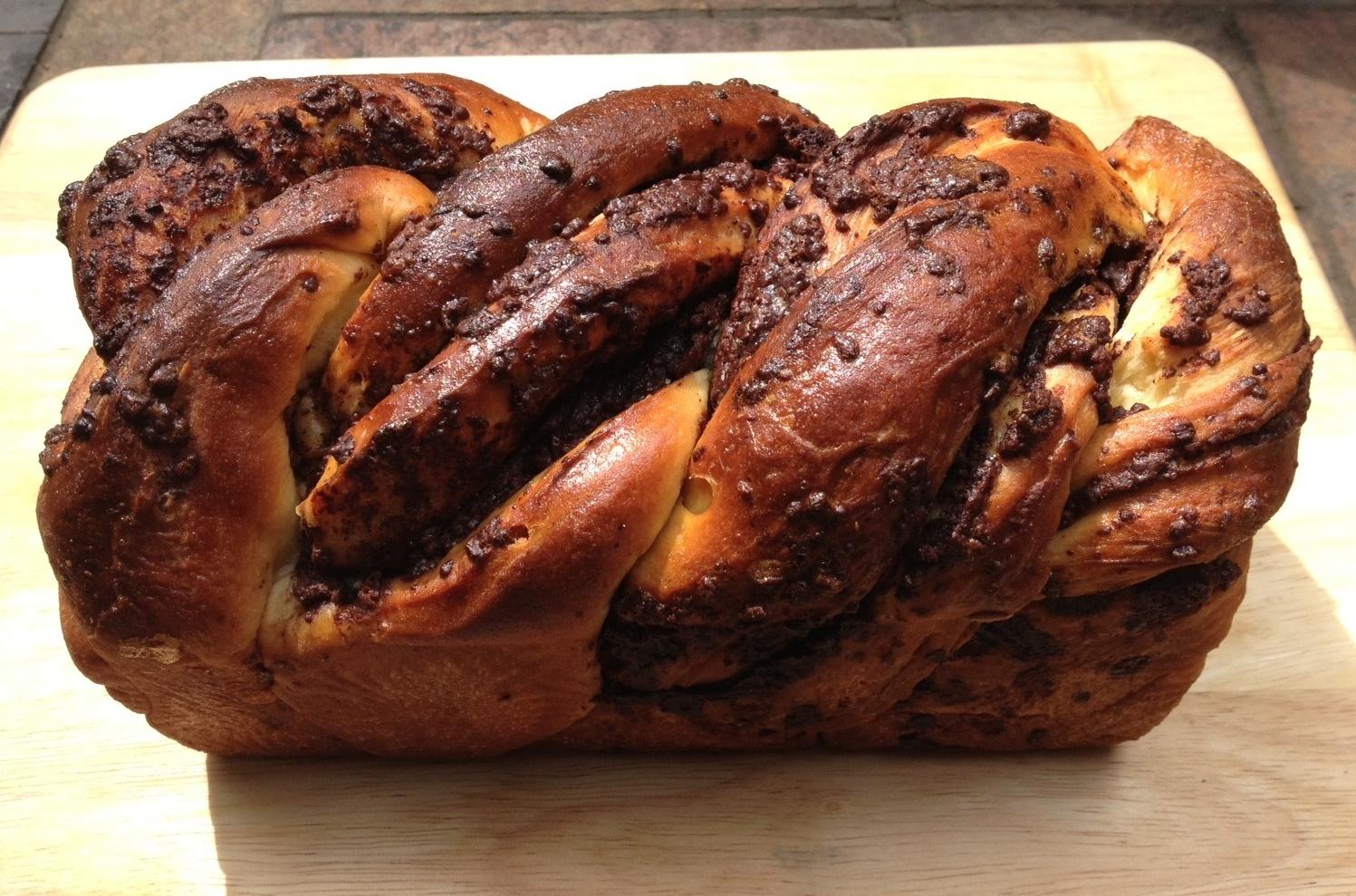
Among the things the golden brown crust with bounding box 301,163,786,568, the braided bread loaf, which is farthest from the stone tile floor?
the golden brown crust with bounding box 301,163,786,568

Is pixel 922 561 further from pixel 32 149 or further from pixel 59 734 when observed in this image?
pixel 32 149

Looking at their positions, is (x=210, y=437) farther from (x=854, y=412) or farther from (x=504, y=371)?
(x=854, y=412)

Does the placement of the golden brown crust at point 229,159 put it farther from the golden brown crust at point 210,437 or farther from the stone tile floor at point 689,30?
the stone tile floor at point 689,30

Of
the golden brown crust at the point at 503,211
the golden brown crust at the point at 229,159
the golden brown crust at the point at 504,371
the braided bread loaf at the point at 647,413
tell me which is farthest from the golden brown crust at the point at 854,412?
the golden brown crust at the point at 229,159

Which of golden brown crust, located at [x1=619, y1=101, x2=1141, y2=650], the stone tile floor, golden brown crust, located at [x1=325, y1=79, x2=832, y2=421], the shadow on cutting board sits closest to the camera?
golden brown crust, located at [x1=619, y1=101, x2=1141, y2=650]

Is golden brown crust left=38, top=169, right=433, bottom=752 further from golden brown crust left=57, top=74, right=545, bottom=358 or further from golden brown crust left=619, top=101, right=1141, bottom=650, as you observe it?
golden brown crust left=619, top=101, right=1141, bottom=650
